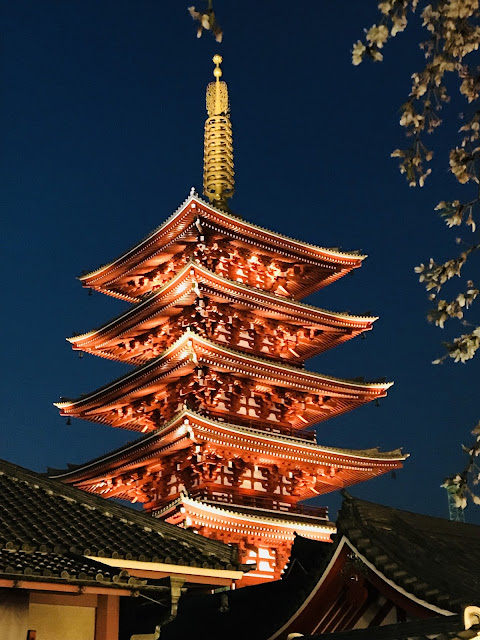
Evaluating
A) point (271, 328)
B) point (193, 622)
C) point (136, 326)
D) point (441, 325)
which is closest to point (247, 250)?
point (271, 328)

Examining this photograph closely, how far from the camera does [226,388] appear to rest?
29.6 metres

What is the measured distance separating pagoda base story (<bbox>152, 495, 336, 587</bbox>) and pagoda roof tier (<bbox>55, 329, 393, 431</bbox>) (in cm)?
373

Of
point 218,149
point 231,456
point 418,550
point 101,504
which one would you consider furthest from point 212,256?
point 418,550

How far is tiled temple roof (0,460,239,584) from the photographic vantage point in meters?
→ 8.86

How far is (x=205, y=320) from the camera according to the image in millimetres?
30188

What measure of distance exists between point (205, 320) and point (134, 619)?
14.5 meters

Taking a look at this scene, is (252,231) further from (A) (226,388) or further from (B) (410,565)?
(B) (410,565)

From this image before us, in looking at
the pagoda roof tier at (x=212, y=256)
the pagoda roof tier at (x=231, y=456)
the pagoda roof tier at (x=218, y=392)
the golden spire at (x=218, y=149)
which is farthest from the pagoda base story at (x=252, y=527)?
the golden spire at (x=218, y=149)

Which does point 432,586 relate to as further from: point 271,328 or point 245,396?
point 271,328

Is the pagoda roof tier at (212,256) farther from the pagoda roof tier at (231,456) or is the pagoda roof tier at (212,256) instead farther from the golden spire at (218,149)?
the pagoda roof tier at (231,456)

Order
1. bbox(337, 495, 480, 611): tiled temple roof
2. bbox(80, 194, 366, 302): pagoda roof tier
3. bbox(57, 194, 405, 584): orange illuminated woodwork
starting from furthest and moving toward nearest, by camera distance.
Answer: bbox(80, 194, 366, 302): pagoda roof tier
bbox(57, 194, 405, 584): orange illuminated woodwork
bbox(337, 495, 480, 611): tiled temple roof

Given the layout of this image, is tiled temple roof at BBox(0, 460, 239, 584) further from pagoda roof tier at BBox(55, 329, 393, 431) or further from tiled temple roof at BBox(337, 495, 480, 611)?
pagoda roof tier at BBox(55, 329, 393, 431)

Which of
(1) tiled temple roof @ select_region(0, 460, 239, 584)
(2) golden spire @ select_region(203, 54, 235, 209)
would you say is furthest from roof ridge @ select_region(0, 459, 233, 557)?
(2) golden spire @ select_region(203, 54, 235, 209)

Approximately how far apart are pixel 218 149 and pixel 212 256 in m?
6.16
